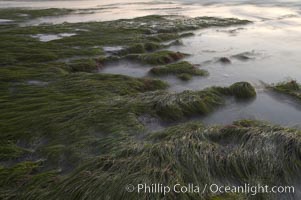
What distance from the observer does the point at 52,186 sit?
3.58m

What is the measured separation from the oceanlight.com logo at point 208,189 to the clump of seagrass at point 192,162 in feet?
0.16

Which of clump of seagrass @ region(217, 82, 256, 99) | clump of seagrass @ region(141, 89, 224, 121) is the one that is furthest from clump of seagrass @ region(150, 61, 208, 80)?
clump of seagrass @ region(141, 89, 224, 121)

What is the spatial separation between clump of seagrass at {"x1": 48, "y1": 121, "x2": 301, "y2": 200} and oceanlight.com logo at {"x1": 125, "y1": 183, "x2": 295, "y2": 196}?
0.05 metres

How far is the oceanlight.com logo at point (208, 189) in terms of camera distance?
10.8 feet

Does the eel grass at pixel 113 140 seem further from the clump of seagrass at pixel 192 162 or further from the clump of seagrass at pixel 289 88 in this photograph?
the clump of seagrass at pixel 289 88

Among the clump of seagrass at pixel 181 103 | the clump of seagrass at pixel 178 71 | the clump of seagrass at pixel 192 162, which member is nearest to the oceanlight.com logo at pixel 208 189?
the clump of seagrass at pixel 192 162

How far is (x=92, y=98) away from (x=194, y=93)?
7.43ft

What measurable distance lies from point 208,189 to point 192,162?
1.69ft

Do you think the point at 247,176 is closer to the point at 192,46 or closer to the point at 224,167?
the point at 224,167

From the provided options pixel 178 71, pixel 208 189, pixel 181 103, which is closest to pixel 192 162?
pixel 208 189

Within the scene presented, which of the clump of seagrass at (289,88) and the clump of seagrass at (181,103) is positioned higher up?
the clump of seagrass at (181,103)

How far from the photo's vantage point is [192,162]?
3.97 m

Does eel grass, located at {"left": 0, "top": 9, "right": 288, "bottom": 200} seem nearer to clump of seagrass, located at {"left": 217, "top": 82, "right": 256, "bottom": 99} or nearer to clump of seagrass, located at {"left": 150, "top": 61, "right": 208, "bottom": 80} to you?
clump of seagrass, located at {"left": 217, "top": 82, "right": 256, "bottom": 99}

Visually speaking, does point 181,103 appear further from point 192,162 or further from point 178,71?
point 178,71
